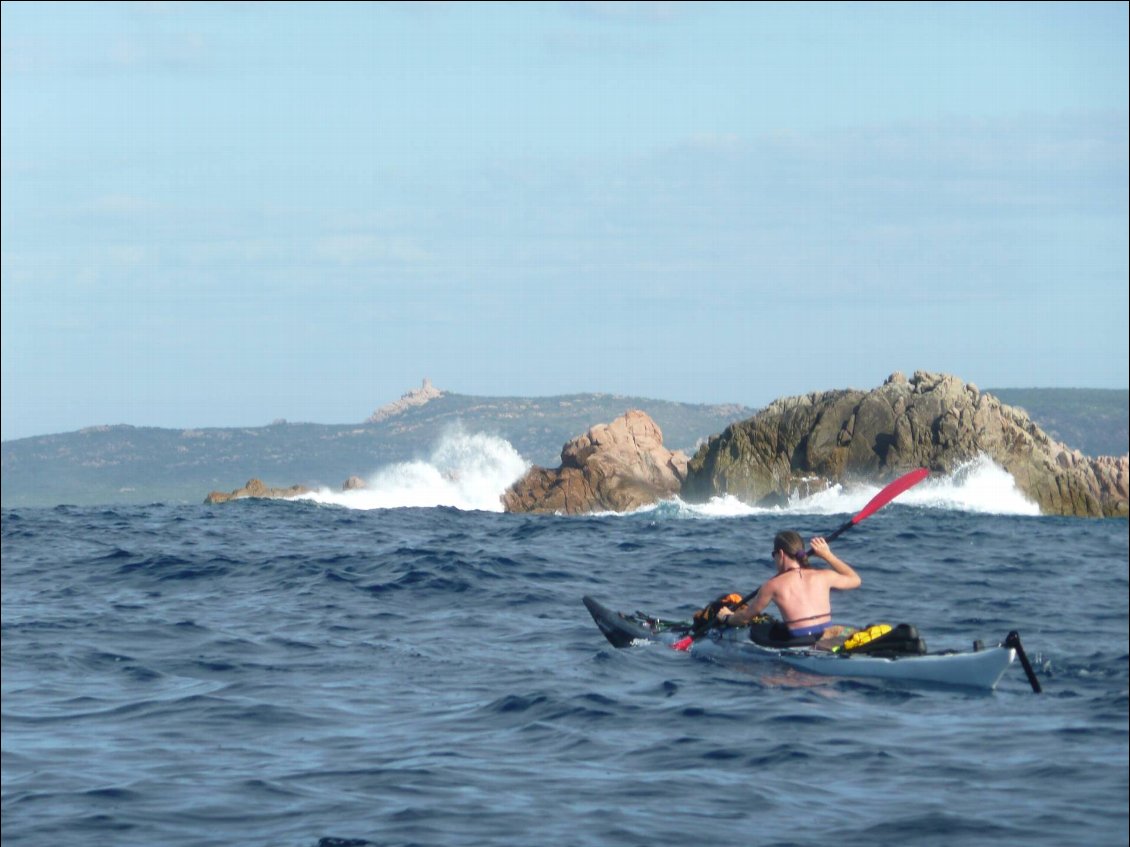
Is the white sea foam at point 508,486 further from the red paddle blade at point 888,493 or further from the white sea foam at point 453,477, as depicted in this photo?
the red paddle blade at point 888,493

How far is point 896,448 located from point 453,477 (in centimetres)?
2237

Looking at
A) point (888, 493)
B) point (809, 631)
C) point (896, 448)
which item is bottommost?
point (809, 631)

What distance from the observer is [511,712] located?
10.4 metres

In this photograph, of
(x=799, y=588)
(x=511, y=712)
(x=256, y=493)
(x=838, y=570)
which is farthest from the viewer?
(x=256, y=493)

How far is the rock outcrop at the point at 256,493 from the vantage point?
4362 cm

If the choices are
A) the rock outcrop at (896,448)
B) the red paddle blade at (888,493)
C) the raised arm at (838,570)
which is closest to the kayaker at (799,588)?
the raised arm at (838,570)

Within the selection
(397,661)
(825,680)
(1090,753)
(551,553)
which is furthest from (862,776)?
(551,553)

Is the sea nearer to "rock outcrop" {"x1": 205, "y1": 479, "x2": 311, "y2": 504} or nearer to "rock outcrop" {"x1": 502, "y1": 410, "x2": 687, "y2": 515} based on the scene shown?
"rock outcrop" {"x1": 502, "y1": 410, "x2": 687, "y2": 515}

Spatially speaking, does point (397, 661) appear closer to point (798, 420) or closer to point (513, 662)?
point (513, 662)

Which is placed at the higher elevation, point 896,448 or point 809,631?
point 896,448

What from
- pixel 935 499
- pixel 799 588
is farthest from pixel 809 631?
pixel 935 499

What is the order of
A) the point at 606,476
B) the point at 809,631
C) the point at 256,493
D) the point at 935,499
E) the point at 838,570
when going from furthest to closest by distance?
the point at 256,493 < the point at 606,476 < the point at 935,499 < the point at 838,570 < the point at 809,631

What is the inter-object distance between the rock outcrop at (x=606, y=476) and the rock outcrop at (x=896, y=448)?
166 cm

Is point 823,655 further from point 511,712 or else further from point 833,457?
point 833,457
